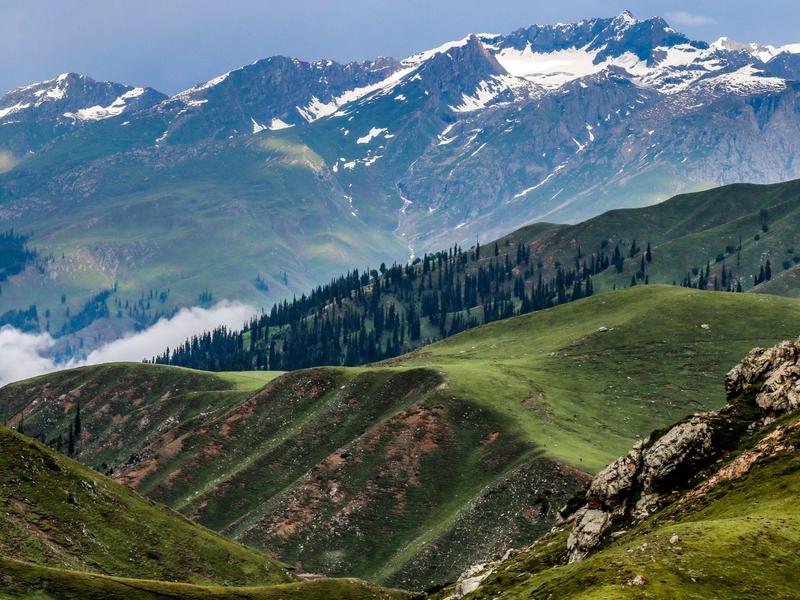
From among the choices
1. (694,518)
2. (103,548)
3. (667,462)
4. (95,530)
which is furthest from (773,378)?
(95,530)

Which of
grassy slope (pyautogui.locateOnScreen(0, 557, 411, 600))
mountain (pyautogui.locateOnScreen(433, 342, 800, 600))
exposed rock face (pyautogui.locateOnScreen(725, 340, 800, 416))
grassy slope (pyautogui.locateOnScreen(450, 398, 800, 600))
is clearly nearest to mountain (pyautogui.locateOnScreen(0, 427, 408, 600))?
grassy slope (pyautogui.locateOnScreen(0, 557, 411, 600))

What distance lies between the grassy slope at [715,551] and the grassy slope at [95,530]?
58.3 m

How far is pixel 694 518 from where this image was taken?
243 feet

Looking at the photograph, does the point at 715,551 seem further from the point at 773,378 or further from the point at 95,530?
the point at 95,530

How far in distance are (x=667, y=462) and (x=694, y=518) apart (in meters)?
10.3

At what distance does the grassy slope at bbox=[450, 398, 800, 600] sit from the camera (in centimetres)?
5962

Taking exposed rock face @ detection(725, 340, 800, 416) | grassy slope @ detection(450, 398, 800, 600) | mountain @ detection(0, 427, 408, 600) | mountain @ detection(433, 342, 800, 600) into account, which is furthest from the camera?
mountain @ detection(0, 427, 408, 600)

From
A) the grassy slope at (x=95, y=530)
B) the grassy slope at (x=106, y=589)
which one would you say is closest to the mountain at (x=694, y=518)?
the grassy slope at (x=106, y=589)

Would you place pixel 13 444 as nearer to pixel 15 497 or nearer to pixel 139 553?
pixel 15 497

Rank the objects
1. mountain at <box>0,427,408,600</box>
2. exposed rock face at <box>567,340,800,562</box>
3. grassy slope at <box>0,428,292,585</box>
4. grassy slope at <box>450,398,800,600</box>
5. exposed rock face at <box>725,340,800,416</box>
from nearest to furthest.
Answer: grassy slope at <box>450,398,800,600</box>
exposed rock face at <box>567,340,800,562</box>
exposed rock face at <box>725,340,800,416</box>
mountain at <box>0,427,408,600</box>
grassy slope at <box>0,428,292,585</box>

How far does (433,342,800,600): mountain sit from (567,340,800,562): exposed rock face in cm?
10

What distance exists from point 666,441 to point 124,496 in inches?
3289

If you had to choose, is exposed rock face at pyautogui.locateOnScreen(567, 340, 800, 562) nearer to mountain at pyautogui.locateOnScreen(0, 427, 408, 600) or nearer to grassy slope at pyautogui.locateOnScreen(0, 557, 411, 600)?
grassy slope at pyautogui.locateOnScreen(0, 557, 411, 600)

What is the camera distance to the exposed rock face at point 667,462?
A: 3290 inches
